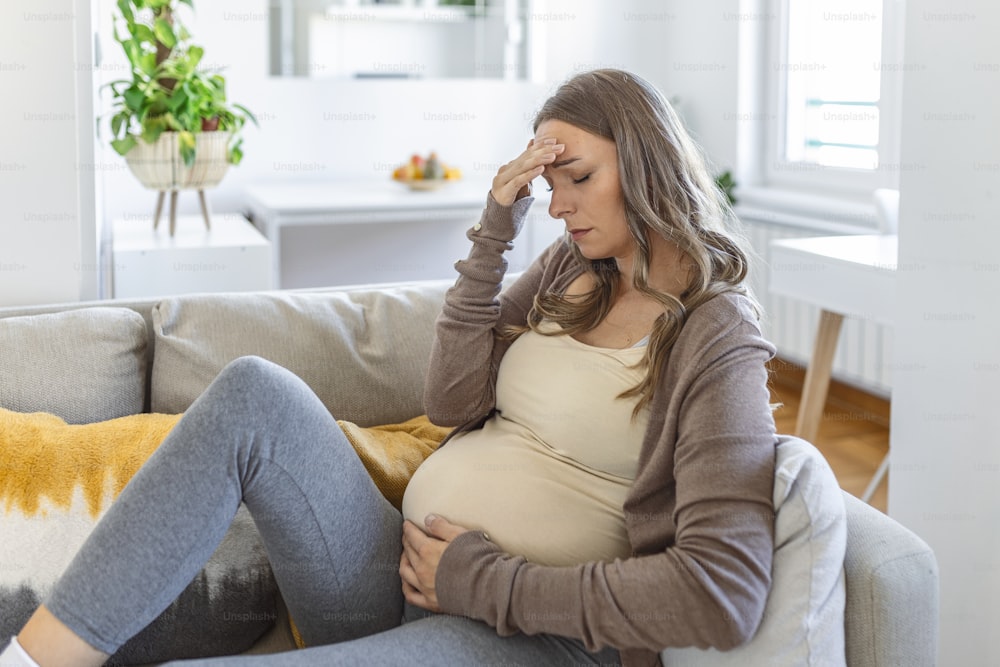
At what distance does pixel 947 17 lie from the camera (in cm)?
166

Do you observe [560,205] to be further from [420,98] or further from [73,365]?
[420,98]

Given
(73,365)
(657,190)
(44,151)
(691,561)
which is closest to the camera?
(691,561)

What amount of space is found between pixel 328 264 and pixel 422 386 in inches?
93.1

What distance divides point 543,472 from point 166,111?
1623 mm

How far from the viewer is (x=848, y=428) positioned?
347cm

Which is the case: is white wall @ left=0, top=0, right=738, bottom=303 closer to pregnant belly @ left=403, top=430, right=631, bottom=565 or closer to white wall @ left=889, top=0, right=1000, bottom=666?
white wall @ left=889, top=0, right=1000, bottom=666

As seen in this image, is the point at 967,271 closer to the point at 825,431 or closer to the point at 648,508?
the point at 648,508

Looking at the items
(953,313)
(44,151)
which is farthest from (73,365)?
(953,313)

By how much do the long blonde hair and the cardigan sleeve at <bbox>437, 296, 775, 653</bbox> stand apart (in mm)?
75

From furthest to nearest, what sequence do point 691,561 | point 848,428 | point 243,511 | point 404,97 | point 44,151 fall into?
point 404,97 → point 848,428 → point 44,151 → point 243,511 → point 691,561

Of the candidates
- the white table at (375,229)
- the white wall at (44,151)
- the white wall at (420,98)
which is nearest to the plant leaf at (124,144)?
the white wall at (420,98)

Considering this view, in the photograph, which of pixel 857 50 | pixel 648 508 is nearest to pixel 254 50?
pixel 857 50

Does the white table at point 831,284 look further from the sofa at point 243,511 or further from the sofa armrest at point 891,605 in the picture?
the sofa armrest at point 891,605

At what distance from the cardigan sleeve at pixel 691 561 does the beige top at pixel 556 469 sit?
→ 0.08 m
